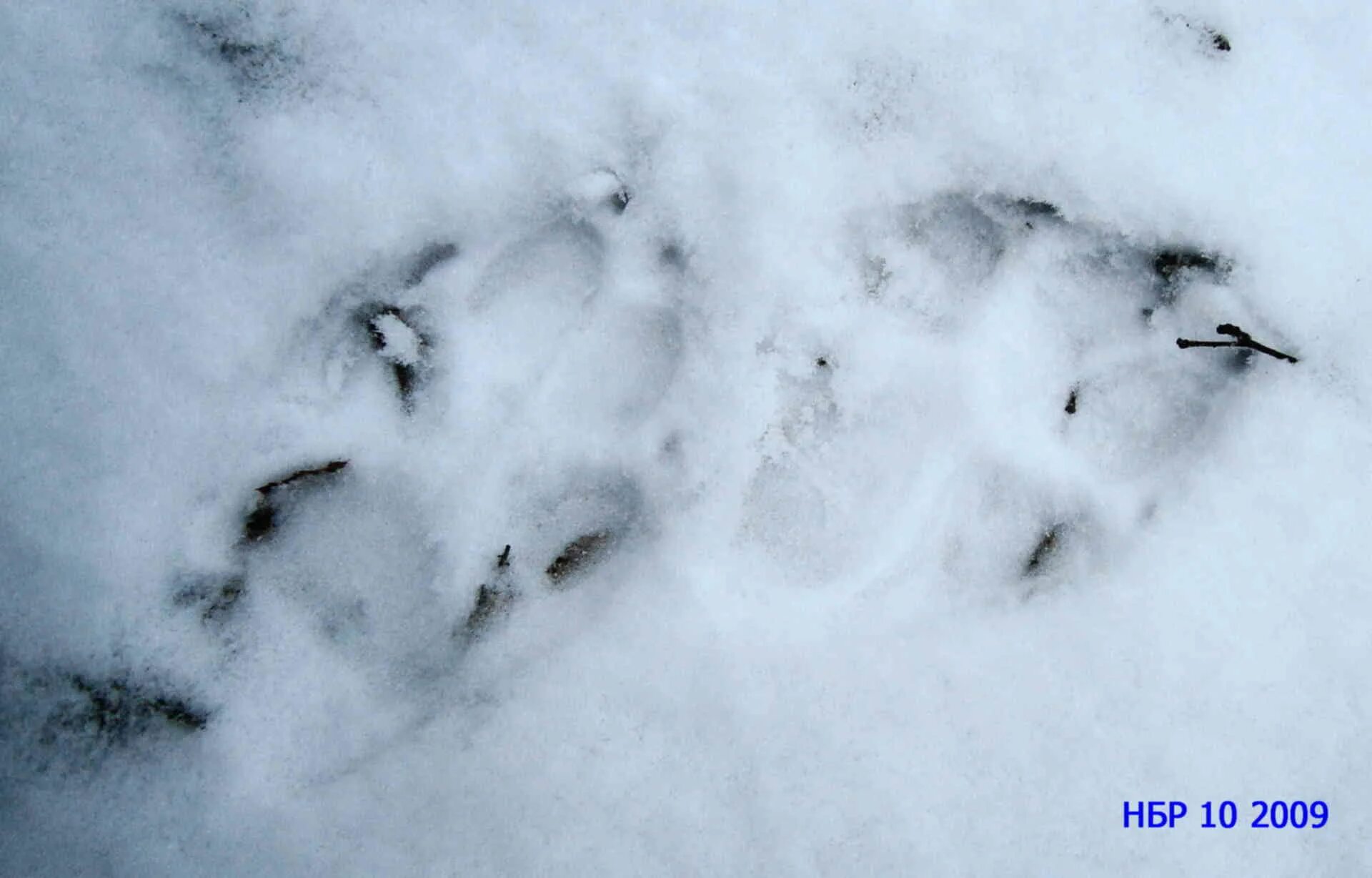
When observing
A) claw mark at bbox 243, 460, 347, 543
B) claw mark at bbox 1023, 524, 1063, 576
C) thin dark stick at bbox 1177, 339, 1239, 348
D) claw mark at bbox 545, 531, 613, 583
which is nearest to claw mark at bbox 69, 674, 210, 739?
claw mark at bbox 243, 460, 347, 543

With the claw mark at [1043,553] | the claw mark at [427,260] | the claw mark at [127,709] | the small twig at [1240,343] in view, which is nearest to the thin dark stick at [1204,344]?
the small twig at [1240,343]

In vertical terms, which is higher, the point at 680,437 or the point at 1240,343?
the point at 1240,343

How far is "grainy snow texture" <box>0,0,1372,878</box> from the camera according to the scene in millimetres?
1164

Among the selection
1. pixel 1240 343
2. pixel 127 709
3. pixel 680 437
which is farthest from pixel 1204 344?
pixel 127 709

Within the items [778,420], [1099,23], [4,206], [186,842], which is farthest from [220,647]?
[1099,23]

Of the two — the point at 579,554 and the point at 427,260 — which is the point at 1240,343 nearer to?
the point at 579,554

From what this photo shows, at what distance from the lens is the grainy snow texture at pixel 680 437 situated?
116 centimetres

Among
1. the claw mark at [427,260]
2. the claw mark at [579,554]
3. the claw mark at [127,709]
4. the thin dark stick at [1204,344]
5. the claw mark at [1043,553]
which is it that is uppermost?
the claw mark at [427,260]

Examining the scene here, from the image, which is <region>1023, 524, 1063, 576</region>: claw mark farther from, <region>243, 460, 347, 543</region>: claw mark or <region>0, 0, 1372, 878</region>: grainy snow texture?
<region>243, 460, 347, 543</region>: claw mark

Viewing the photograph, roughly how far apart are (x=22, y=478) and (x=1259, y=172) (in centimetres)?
185

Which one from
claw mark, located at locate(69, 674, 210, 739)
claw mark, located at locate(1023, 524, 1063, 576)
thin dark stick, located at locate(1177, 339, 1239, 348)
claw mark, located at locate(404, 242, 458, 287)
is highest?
claw mark, located at locate(404, 242, 458, 287)

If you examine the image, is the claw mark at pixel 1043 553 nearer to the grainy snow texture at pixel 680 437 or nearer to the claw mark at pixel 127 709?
the grainy snow texture at pixel 680 437

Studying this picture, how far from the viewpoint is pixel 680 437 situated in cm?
121

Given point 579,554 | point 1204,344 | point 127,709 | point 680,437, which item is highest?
point 1204,344
